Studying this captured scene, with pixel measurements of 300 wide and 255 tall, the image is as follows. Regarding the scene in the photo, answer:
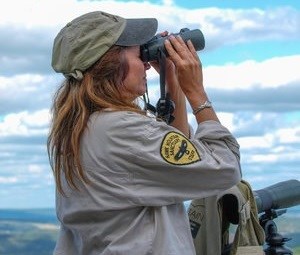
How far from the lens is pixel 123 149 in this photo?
3.00 meters

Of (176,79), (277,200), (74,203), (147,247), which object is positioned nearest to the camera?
(147,247)

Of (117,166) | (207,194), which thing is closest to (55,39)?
(117,166)

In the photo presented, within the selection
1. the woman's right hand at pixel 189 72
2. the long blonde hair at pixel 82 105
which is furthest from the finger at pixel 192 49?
the long blonde hair at pixel 82 105

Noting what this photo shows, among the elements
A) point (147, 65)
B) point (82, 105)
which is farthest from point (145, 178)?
point (147, 65)

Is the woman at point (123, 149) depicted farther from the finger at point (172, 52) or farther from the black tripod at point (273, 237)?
the black tripod at point (273, 237)

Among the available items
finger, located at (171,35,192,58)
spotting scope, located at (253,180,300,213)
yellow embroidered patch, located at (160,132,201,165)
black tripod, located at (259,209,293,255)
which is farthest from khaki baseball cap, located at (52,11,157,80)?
black tripod, located at (259,209,293,255)

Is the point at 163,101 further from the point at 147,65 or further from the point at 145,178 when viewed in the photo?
the point at 145,178

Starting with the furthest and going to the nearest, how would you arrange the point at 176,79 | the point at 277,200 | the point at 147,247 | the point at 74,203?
the point at 277,200
the point at 176,79
the point at 74,203
the point at 147,247

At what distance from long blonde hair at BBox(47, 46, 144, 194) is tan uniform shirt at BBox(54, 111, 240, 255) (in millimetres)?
39

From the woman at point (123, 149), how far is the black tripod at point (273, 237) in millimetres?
977

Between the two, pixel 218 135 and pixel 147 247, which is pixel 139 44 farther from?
pixel 147 247

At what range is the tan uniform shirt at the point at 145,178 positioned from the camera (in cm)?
299

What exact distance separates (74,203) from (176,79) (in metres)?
0.70

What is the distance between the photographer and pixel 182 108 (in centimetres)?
350
